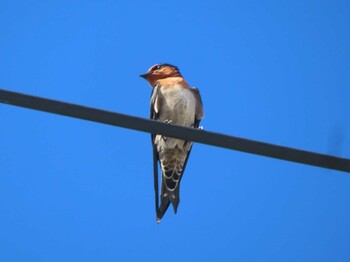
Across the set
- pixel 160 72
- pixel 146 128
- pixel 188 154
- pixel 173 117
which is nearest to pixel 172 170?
pixel 188 154

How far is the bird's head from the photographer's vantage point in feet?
25.1

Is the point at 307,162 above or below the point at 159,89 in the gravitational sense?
below

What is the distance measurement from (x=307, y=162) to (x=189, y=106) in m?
3.68

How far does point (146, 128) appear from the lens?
3338 mm

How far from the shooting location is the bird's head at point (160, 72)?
25.1 feet

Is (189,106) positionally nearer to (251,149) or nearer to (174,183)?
(174,183)

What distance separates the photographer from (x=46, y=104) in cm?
327

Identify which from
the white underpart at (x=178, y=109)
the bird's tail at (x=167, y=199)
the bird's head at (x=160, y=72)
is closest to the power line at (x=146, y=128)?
the bird's tail at (x=167, y=199)

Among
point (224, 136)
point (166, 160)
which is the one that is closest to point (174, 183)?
point (166, 160)

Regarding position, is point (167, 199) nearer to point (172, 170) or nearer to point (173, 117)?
point (172, 170)

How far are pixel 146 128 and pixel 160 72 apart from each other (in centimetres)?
446

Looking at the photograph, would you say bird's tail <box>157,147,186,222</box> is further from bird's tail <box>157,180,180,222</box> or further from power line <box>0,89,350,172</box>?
power line <box>0,89,350,172</box>

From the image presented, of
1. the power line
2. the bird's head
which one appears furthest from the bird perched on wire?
the power line

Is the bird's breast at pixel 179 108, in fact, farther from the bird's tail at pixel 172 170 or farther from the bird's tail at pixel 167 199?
the bird's tail at pixel 167 199
